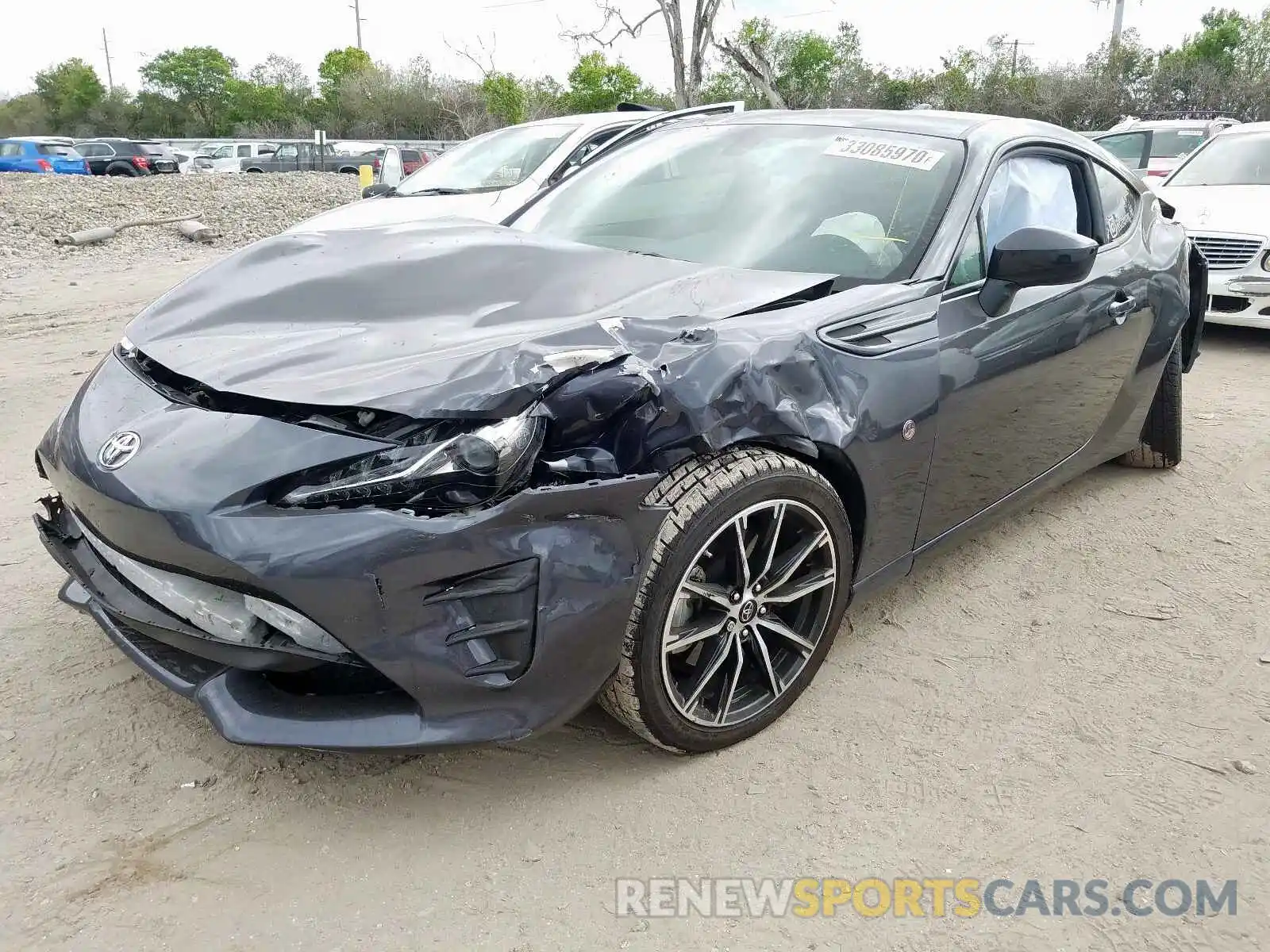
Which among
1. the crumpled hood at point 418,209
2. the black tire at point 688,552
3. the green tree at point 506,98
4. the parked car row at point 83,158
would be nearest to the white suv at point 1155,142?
the crumpled hood at point 418,209

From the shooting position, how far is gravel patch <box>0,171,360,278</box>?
32.6 ft

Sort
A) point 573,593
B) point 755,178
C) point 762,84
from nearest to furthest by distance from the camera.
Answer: point 573,593
point 755,178
point 762,84

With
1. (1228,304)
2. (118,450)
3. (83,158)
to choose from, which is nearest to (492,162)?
(1228,304)

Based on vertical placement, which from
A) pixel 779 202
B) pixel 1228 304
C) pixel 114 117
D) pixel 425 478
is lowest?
pixel 1228 304

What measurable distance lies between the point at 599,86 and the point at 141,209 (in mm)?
32565

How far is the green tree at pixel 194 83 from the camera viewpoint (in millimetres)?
50938

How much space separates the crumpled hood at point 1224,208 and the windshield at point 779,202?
5.18 m

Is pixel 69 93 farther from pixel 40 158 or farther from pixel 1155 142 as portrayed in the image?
pixel 1155 142

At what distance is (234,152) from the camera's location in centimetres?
2775

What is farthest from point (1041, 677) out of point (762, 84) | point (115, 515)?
point (762, 84)

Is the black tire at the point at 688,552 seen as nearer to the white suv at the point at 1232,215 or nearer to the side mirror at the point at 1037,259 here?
the side mirror at the point at 1037,259

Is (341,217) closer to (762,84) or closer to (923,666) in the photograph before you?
(923,666)

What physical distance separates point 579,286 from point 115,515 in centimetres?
120

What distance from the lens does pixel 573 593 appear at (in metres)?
→ 1.87
